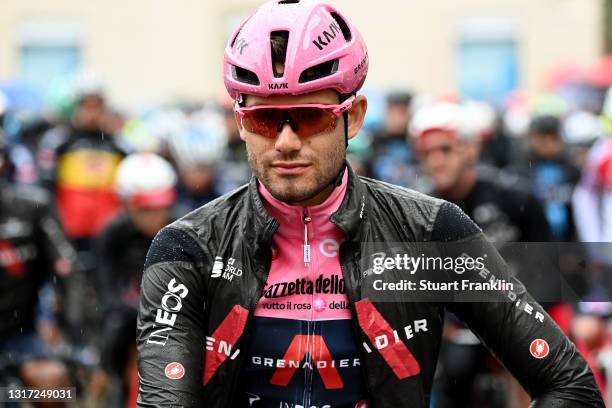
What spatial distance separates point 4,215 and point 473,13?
1970cm

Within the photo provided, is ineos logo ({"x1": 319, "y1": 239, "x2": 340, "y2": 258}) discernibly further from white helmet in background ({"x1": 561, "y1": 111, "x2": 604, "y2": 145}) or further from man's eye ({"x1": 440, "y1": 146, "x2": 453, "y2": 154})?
white helmet in background ({"x1": 561, "y1": 111, "x2": 604, "y2": 145})

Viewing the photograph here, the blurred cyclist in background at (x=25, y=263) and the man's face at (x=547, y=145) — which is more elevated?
the man's face at (x=547, y=145)

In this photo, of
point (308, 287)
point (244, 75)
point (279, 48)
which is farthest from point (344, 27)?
point (308, 287)

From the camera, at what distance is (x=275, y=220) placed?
4.34m

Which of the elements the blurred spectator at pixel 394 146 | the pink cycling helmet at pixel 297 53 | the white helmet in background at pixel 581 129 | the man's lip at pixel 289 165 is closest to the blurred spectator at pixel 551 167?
the white helmet in background at pixel 581 129

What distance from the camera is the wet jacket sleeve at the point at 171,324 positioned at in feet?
13.4

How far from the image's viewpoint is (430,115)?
951 centimetres

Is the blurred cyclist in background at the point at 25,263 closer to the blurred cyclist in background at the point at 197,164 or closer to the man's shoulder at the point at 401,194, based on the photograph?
the blurred cyclist in background at the point at 197,164

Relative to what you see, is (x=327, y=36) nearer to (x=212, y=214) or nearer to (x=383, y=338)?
(x=212, y=214)

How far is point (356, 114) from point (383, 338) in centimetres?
76

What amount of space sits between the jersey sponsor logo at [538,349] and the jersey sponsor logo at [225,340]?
87 cm

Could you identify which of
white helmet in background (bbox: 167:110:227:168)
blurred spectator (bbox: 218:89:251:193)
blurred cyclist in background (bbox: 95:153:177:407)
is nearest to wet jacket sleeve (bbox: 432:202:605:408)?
blurred cyclist in background (bbox: 95:153:177:407)

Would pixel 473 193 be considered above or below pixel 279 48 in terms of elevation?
below

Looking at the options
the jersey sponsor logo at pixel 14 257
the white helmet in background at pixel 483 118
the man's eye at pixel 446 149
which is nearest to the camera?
the jersey sponsor logo at pixel 14 257
